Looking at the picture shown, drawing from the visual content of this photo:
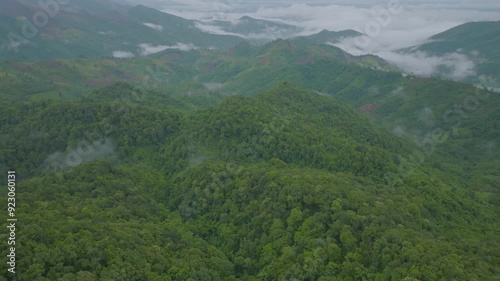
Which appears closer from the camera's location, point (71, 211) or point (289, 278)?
point (289, 278)

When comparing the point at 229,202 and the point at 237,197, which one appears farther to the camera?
the point at 229,202

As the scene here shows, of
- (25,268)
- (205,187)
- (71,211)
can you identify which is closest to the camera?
(25,268)

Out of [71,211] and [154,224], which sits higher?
[71,211]

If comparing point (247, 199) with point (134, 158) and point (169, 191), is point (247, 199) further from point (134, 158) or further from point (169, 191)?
point (134, 158)

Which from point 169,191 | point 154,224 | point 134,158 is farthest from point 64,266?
point 134,158

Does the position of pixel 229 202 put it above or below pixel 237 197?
below

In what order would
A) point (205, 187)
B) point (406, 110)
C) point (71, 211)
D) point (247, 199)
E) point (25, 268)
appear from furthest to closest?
1. point (406, 110)
2. point (205, 187)
3. point (247, 199)
4. point (71, 211)
5. point (25, 268)

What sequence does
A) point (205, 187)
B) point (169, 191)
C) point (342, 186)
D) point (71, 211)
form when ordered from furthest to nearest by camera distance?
point (169, 191) → point (205, 187) → point (342, 186) → point (71, 211)

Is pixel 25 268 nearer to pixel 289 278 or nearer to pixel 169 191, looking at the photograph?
pixel 289 278

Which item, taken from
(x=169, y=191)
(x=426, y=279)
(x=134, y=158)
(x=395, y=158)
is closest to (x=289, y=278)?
(x=426, y=279)
